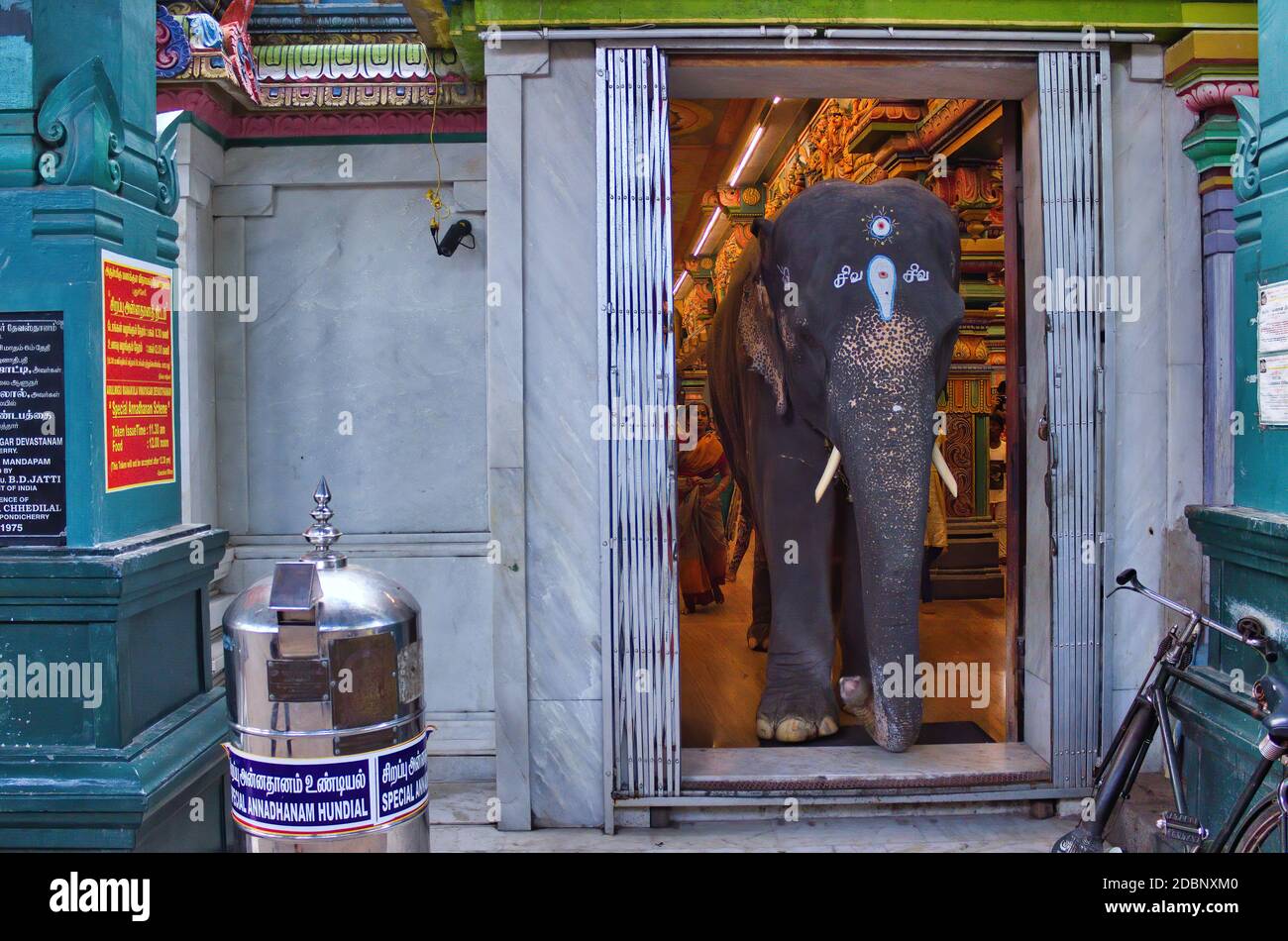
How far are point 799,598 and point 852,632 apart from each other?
0.69 m

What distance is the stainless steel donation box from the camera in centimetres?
238

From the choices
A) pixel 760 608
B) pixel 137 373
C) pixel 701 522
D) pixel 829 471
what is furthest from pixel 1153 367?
pixel 701 522

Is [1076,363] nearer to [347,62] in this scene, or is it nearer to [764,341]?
[764,341]

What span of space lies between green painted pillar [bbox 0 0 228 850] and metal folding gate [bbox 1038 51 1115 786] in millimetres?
3767

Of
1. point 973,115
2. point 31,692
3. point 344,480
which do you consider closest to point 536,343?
point 344,480

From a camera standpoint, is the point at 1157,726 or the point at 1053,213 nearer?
the point at 1157,726

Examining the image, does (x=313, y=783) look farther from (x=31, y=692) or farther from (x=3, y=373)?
(x=3, y=373)

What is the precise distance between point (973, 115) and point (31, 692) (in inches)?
282

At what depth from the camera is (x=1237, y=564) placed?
3457 mm

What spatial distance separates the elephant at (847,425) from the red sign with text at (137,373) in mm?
2956

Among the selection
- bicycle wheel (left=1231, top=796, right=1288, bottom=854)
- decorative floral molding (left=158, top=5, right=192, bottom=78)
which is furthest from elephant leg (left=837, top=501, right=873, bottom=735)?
decorative floral molding (left=158, top=5, right=192, bottom=78)

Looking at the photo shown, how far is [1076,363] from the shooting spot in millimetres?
4652

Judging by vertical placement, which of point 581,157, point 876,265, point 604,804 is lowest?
point 604,804

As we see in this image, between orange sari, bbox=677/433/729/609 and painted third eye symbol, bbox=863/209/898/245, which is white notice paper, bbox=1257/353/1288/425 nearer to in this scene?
painted third eye symbol, bbox=863/209/898/245
